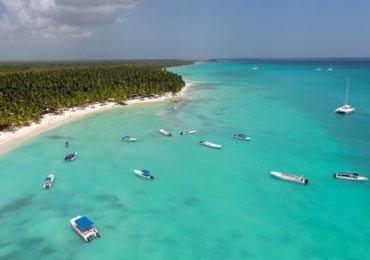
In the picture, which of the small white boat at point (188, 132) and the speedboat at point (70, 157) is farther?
the small white boat at point (188, 132)

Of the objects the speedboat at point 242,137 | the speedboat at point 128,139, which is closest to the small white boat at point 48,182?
the speedboat at point 128,139

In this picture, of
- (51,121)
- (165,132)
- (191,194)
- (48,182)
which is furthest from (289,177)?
(51,121)

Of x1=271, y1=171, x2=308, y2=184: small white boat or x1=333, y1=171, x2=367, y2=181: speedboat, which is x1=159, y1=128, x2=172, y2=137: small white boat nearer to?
x1=271, y1=171, x2=308, y2=184: small white boat

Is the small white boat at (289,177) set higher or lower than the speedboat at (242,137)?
lower

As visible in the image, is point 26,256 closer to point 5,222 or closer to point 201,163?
point 5,222

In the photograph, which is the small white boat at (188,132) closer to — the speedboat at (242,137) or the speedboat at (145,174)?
the speedboat at (242,137)

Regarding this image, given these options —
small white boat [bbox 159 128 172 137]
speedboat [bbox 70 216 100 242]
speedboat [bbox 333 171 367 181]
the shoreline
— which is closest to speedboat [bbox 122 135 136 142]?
small white boat [bbox 159 128 172 137]

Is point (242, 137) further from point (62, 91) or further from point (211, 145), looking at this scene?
point (62, 91)

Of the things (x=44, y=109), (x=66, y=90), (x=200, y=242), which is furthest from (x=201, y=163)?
(x=66, y=90)
